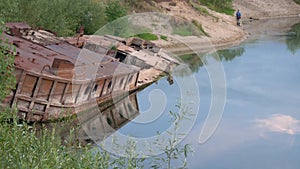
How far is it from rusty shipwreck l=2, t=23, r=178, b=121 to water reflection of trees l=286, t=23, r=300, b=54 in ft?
61.6

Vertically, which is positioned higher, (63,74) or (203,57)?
(63,74)

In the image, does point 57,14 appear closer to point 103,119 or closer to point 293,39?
point 103,119

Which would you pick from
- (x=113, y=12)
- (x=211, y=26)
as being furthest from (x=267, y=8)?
(x=113, y=12)

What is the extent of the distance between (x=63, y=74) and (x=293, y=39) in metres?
32.7

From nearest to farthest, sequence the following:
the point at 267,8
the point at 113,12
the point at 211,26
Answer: the point at 113,12, the point at 211,26, the point at 267,8

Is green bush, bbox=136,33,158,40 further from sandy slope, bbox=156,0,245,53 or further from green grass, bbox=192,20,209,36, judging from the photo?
green grass, bbox=192,20,209,36

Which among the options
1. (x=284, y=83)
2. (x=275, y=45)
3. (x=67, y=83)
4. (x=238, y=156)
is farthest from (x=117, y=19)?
(x=238, y=156)

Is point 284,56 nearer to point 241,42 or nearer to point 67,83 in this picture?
point 241,42

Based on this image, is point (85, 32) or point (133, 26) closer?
point (85, 32)

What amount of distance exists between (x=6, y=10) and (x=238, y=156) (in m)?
12.2

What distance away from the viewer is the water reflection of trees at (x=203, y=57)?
110 ft

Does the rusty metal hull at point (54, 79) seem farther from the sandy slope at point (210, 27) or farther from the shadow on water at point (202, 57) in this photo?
the sandy slope at point (210, 27)

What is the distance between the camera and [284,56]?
3831 centimetres

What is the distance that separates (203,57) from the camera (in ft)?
116
